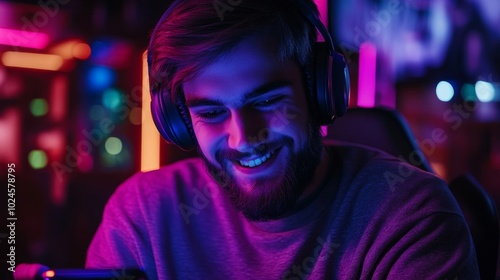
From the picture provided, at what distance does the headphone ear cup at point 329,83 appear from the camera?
42.1 inches

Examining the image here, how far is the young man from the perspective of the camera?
1.01 m

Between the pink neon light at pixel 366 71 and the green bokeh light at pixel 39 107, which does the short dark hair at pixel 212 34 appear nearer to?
the green bokeh light at pixel 39 107

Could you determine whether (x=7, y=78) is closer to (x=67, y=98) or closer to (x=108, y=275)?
(x=67, y=98)

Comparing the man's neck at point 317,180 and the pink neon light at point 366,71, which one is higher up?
the pink neon light at point 366,71

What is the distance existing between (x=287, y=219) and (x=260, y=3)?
436 millimetres

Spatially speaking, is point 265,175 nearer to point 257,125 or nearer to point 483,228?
point 257,125

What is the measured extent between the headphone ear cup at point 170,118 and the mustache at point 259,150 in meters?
0.10

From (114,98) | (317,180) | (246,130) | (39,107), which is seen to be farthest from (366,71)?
(246,130)

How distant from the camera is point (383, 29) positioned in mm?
3607

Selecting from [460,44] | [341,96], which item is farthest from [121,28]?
[460,44]

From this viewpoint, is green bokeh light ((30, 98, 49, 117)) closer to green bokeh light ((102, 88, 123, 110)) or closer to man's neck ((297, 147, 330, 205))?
green bokeh light ((102, 88, 123, 110))

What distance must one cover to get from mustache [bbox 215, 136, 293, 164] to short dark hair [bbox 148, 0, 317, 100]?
0.53 ft

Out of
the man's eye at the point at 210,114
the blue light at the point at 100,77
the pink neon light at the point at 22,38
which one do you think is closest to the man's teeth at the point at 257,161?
the man's eye at the point at 210,114

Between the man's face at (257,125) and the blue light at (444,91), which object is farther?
the blue light at (444,91)
